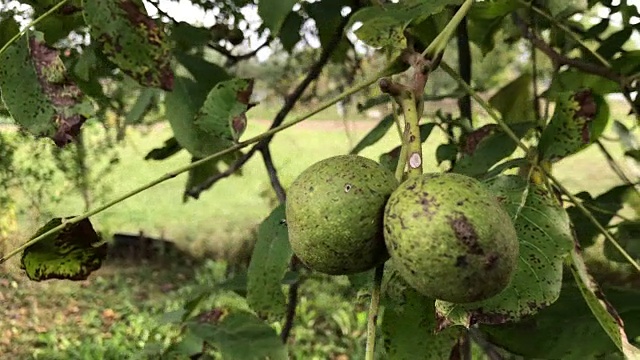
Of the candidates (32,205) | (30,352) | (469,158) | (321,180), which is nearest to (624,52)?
(469,158)

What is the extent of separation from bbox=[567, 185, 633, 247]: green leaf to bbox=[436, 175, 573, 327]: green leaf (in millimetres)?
534

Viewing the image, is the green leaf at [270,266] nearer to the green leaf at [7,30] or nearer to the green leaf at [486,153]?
the green leaf at [486,153]

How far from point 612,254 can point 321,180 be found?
902 millimetres

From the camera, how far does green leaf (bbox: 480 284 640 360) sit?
101 cm

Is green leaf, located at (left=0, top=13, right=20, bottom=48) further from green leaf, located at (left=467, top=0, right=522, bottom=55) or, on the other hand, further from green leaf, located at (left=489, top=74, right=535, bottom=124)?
green leaf, located at (left=489, top=74, right=535, bottom=124)

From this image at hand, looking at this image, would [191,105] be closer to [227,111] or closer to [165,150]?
[227,111]

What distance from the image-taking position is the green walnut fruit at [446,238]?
464mm

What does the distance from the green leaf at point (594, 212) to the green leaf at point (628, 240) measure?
0.03 meters

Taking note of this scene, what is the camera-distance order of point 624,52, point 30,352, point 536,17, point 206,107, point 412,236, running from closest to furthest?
1. point 412,236
2. point 206,107
3. point 624,52
4. point 536,17
5. point 30,352

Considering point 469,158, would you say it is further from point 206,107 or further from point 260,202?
point 260,202

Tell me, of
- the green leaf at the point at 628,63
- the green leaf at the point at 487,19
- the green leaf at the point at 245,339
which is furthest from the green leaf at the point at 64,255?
the green leaf at the point at 628,63

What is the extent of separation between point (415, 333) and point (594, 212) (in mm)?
697

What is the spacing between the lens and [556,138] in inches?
32.1

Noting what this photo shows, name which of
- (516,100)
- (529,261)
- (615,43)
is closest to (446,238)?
(529,261)
